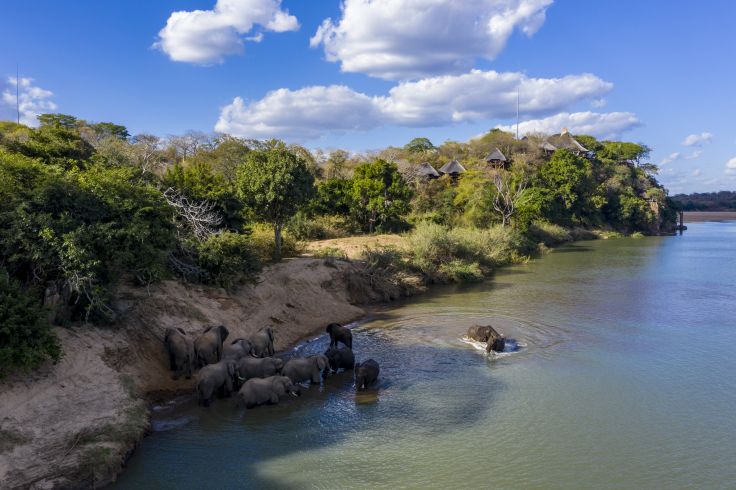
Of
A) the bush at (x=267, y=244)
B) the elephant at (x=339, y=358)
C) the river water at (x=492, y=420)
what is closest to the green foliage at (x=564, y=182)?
the bush at (x=267, y=244)

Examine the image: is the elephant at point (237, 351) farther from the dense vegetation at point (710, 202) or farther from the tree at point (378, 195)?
the dense vegetation at point (710, 202)

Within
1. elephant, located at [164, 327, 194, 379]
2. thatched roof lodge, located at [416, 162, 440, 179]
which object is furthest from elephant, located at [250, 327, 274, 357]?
thatched roof lodge, located at [416, 162, 440, 179]

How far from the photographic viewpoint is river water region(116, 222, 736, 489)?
9117 millimetres

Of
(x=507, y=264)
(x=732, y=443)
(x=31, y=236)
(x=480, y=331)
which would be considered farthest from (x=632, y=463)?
(x=507, y=264)

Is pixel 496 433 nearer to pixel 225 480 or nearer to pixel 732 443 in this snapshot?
pixel 732 443

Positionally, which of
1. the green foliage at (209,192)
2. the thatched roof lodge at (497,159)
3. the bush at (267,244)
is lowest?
the bush at (267,244)

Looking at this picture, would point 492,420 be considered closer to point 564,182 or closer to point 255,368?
→ point 255,368

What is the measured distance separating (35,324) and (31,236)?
195cm

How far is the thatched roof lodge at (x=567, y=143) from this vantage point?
67000 millimetres

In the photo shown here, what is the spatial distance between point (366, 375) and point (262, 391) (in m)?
2.46

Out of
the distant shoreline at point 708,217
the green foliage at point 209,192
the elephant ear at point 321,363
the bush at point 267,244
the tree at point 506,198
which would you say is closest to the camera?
the elephant ear at point 321,363

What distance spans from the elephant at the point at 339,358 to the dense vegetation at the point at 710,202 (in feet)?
465

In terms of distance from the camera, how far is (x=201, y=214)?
1845 centimetres

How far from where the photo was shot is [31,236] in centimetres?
1099
